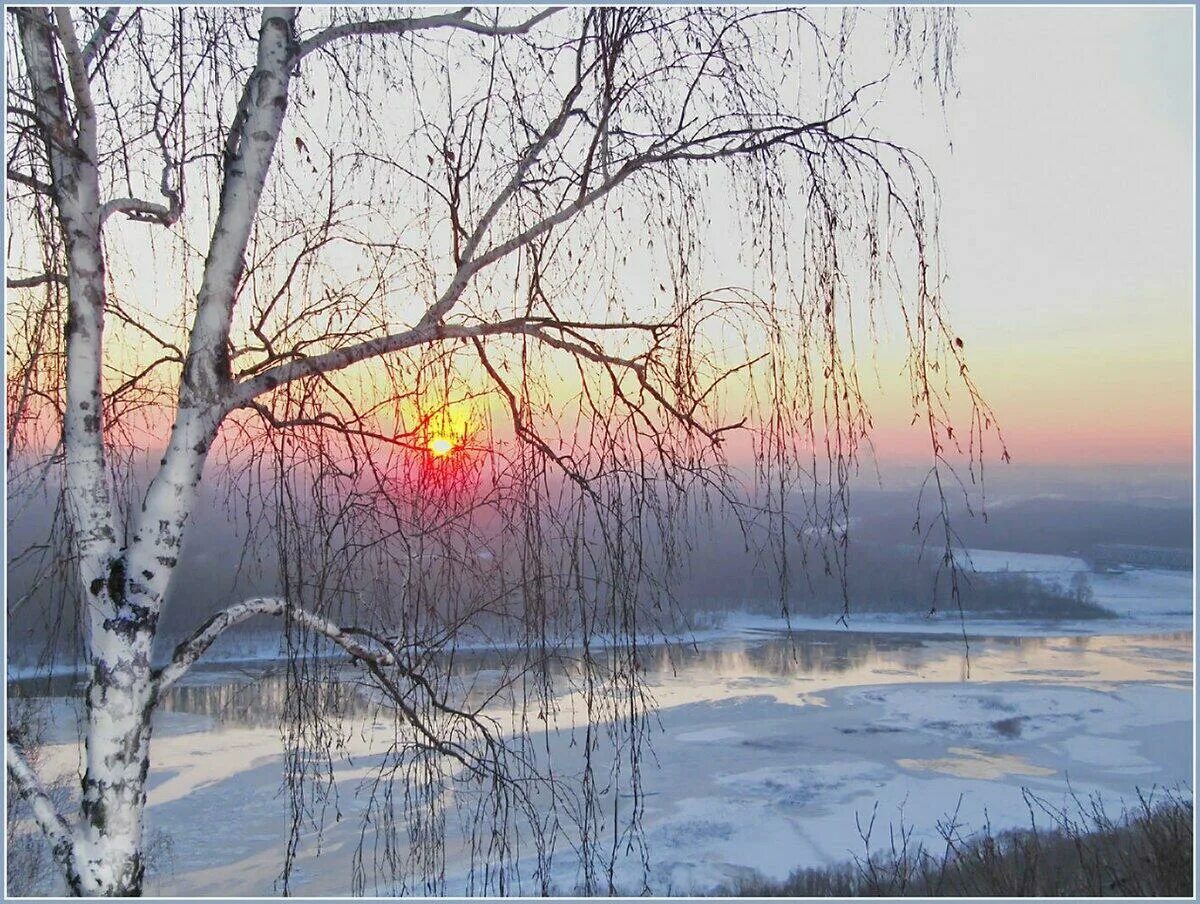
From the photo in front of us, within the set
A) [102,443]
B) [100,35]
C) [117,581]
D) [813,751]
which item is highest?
[100,35]

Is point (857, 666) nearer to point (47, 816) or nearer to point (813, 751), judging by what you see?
point (813, 751)

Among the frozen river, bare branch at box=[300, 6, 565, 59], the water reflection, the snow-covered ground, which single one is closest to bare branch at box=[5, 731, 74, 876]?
bare branch at box=[300, 6, 565, 59]

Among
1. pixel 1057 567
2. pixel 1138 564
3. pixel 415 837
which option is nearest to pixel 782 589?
pixel 415 837

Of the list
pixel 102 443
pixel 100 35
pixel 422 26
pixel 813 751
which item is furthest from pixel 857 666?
pixel 100 35

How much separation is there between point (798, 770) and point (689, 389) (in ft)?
43.2

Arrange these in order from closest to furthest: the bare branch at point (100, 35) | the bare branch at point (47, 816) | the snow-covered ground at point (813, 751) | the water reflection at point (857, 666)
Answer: the bare branch at point (47, 816), the bare branch at point (100, 35), the snow-covered ground at point (813, 751), the water reflection at point (857, 666)

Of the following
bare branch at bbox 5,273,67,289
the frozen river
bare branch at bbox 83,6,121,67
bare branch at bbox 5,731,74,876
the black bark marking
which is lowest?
the frozen river

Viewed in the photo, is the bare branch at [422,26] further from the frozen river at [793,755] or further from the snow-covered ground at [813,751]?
the frozen river at [793,755]

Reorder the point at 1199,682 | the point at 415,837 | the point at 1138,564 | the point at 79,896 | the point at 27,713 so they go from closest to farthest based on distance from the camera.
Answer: the point at 79,896 → the point at 415,837 → the point at 1199,682 → the point at 27,713 → the point at 1138,564

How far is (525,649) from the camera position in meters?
1.71

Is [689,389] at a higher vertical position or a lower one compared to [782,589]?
higher

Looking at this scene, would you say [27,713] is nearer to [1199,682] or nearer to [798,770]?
[1199,682]

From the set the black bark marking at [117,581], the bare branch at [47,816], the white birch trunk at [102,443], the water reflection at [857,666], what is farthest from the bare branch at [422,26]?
the water reflection at [857,666]

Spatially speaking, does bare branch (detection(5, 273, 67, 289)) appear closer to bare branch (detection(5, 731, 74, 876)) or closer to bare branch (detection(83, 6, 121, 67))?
bare branch (detection(83, 6, 121, 67))
